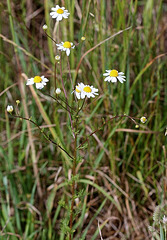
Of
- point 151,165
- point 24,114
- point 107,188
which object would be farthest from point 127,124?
point 24,114

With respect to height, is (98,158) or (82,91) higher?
(82,91)

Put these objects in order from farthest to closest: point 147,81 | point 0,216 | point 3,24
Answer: point 3,24
point 147,81
point 0,216

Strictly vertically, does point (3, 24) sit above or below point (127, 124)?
above

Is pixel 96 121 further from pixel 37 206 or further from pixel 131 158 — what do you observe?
pixel 37 206

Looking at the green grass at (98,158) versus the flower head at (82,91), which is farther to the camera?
the green grass at (98,158)

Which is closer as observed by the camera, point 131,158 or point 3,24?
point 131,158

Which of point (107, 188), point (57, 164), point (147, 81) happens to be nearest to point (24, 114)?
point (57, 164)

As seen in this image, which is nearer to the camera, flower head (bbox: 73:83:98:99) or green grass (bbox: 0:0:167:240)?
flower head (bbox: 73:83:98:99)

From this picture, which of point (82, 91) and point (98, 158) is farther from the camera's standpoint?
point (98, 158)

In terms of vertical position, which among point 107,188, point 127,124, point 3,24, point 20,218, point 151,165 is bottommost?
point 20,218

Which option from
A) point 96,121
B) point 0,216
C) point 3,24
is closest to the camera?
point 0,216
